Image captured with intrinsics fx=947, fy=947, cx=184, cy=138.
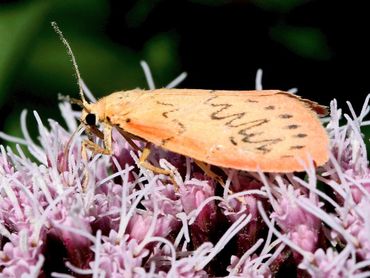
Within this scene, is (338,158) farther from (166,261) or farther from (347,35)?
(347,35)

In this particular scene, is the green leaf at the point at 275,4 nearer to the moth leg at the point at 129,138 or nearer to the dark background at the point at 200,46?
the dark background at the point at 200,46

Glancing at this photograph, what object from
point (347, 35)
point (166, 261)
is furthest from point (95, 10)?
point (166, 261)

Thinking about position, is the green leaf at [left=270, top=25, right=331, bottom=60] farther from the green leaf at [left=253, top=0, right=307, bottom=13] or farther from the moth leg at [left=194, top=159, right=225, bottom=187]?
the moth leg at [left=194, top=159, right=225, bottom=187]

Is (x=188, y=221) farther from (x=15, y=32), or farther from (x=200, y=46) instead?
(x=200, y=46)

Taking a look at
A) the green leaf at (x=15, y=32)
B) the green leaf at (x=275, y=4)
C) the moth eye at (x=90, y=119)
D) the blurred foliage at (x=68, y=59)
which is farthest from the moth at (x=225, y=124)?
the green leaf at (x=275, y=4)

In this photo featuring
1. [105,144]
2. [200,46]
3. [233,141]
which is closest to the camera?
[233,141]

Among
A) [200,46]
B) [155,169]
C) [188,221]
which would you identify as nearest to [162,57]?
[200,46]

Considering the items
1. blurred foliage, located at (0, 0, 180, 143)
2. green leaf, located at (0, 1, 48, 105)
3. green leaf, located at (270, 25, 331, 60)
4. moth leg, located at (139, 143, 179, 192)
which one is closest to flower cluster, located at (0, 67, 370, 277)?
moth leg, located at (139, 143, 179, 192)
